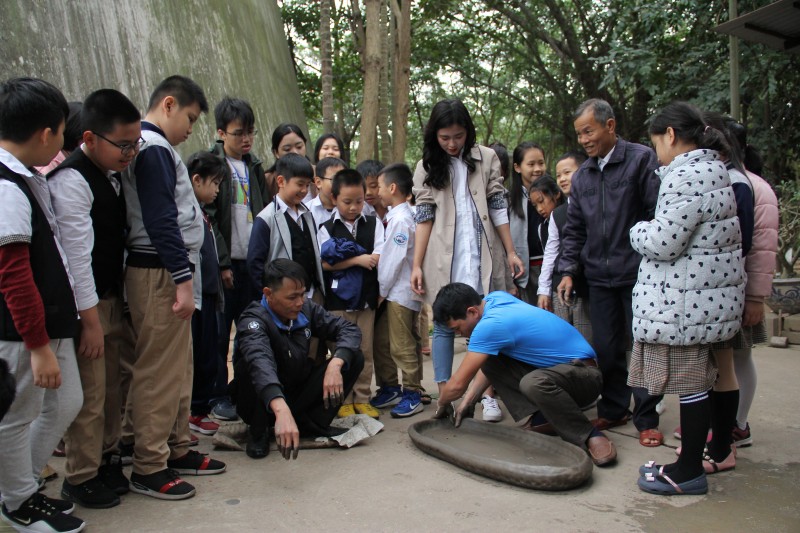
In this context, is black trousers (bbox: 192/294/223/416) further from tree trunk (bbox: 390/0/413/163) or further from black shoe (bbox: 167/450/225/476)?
tree trunk (bbox: 390/0/413/163)

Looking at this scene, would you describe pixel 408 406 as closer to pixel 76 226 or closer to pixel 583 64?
pixel 76 226

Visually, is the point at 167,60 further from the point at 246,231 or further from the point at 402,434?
the point at 402,434

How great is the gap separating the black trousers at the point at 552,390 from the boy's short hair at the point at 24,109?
2.40 meters

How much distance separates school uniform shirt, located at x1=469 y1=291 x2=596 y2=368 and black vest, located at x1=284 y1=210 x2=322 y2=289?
1.14 metres

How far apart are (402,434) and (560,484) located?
1.14m

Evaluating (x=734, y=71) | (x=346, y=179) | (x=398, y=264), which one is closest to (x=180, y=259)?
(x=346, y=179)

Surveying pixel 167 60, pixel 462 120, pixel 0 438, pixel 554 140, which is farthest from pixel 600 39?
pixel 0 438

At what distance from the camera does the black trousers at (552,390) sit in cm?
337

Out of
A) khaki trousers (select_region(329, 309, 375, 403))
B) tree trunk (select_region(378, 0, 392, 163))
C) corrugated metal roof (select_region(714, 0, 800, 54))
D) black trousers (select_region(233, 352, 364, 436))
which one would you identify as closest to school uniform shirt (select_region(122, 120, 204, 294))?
black trousers (select_region(233, 352, 364, 436))

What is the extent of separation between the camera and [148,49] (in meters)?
6.11

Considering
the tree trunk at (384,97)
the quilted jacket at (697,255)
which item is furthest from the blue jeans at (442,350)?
the tree trunk at (384,97)

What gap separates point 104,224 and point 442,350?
→ 2.04m

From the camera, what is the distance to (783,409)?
4152 mm

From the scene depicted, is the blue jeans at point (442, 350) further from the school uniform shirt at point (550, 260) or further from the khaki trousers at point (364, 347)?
the school uniform shirt at point (550, 260)
